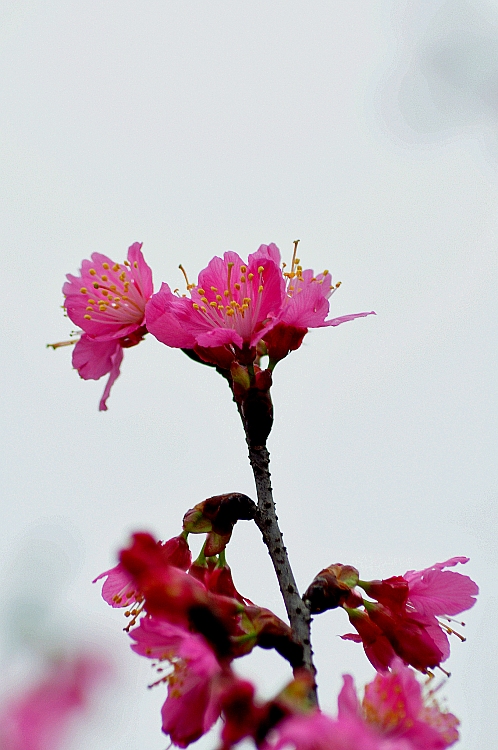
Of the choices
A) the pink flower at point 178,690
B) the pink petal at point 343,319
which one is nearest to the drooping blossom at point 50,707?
the pink flower at point 178,690

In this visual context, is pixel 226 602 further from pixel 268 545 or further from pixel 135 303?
pixel 135 303

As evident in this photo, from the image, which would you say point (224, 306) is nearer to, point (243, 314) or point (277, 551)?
point (243, 314)

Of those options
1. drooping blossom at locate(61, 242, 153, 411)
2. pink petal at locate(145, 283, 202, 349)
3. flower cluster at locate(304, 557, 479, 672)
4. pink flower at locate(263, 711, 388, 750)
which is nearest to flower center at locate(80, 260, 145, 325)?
drooping blossom at locate(61, 242, 153, 411)

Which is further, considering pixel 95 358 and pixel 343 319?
pixel 95 358

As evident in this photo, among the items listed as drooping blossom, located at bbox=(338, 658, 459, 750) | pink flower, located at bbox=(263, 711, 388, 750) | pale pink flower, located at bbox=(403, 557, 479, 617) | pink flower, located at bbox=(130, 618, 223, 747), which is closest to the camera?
pink flower, located at bbox=(263, 711, 388, 750)

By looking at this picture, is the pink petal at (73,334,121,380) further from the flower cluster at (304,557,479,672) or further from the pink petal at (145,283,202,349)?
the flower cluster at (304,557,479,672)

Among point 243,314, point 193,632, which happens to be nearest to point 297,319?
point 243,314

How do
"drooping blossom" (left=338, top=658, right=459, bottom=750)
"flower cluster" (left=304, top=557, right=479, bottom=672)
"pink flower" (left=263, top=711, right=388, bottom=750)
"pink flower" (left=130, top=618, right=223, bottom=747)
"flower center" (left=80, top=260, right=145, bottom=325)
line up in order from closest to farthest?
"pink flower" (left=263, top=711, right=388, bottom=750)
"drooping blossom" (left=338, top=658, right=459, bottom=750)
"pink flower" (left=130, top=618, right=223, bottom=747)
"flower cluster" (left=304, top=557, right=479, bottom=672)
"flower center" (left=80, top=260, right=145, bottom=325)

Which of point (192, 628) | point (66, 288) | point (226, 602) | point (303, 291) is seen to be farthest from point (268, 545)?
point (66, 288)
